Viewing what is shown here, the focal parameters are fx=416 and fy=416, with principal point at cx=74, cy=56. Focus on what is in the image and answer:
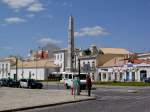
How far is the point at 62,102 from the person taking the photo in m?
29.0

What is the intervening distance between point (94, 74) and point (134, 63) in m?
18.9

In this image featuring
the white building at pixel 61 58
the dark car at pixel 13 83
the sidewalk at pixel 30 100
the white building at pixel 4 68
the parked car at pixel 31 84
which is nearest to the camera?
the sidewalk at pixel 30 100

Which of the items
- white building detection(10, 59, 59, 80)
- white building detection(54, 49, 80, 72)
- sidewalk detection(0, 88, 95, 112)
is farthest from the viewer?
white building detection(10, 59, 59, 80)

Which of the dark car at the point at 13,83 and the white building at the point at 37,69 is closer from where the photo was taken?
the dark car at the point at 13,83

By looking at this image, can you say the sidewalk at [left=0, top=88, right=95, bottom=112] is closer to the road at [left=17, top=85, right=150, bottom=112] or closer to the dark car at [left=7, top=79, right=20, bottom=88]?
the road at [left=17, top=85, right=150, bottom=112]

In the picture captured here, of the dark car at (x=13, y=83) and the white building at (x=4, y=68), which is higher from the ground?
the white building at (x=4, y=68)

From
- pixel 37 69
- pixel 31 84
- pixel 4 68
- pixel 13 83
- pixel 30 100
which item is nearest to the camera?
pixel 30 100

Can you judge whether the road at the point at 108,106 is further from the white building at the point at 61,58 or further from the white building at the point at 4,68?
the white building at the point at 4,68

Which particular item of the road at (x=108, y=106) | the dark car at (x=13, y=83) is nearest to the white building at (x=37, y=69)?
the dark car at (x=13, y=83)

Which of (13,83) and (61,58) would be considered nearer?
(13,83)

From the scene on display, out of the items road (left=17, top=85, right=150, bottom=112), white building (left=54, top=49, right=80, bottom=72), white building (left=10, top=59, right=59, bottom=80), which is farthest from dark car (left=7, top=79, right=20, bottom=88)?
white building (left=54, top=49, right=80, bottom=72)

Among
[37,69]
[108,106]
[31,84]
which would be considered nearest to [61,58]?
[37,69]

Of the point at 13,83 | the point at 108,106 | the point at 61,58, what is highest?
the point at 61,58

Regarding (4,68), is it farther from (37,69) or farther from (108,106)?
(108,106)
